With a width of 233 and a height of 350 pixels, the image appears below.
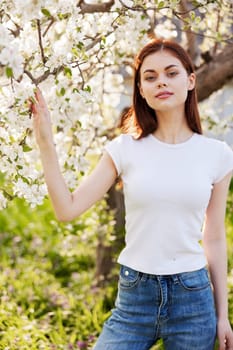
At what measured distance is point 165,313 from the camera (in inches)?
83.5

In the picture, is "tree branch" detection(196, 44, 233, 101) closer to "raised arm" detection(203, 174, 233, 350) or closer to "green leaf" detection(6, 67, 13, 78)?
"raised arm" detection(203, 174, 233, 350)

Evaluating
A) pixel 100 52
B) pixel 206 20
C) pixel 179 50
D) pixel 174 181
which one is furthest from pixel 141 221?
pixel 206 20

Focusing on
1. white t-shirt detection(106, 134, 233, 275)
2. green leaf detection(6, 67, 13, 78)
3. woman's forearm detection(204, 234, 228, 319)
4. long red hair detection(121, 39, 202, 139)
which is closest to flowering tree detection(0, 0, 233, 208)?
green leaf detection(6, 67, 13, 78)

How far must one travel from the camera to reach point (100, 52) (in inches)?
106

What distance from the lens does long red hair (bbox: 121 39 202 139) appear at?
87.8 inches

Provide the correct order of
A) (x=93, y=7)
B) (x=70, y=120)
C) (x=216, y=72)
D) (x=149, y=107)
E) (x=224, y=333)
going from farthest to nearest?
(x=216, y=72), (x=93, y=7), (x=70, y=120), (x=149, y=107), (x=224, y=333)

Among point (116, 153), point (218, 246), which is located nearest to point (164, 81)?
point (116, 153)

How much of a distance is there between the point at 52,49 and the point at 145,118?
38cm

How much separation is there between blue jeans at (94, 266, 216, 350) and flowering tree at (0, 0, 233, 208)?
1.40ft

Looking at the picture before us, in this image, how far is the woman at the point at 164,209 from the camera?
83.4 inches

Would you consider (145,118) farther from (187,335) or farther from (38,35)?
(187,335)

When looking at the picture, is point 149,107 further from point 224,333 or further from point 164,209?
point 224,333

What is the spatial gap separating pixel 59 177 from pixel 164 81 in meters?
0.46

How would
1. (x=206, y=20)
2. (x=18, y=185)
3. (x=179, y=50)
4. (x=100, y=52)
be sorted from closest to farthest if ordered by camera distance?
(x=18, y=185)
(x=179, y=50)
(x=100, y=52)
(x=206, y=20)
